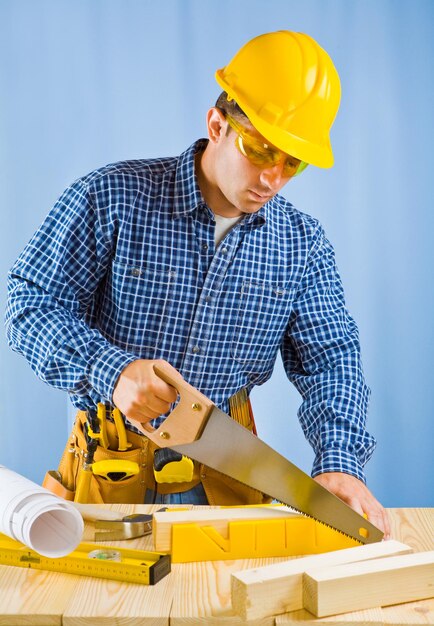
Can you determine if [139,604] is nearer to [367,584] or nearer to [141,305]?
[367,584]

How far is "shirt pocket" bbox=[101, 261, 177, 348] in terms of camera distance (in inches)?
119

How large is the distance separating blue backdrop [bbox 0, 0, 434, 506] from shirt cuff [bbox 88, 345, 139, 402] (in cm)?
270

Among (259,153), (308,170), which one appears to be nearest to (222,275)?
(259,153)

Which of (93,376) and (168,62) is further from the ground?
(168,62)

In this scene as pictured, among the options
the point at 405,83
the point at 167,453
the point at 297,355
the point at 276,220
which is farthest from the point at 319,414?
the point at 405,83

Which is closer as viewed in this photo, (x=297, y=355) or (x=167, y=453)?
(x=167, y=453)

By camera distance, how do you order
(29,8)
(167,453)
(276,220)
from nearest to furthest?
1. (167,453)
2. (276,220)
3. (29,8)

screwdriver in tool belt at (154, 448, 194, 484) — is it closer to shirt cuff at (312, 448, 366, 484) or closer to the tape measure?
shirt cuff at (312, 448, 366, 484)

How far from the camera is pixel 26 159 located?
17.1 ft

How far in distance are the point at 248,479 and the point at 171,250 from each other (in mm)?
944

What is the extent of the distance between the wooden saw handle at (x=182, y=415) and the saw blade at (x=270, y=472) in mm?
30

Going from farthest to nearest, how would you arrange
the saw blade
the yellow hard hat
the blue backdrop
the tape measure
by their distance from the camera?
the blue backdrop, the yellow hard hat, the saw blade, the tape measure

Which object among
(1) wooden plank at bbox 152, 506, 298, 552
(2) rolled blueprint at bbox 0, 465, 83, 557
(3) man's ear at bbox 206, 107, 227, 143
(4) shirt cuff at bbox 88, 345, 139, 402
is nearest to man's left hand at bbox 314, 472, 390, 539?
Result: (1) wooden plank at bbox 152, 506, 298, 552

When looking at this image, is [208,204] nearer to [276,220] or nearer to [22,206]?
[276,220]
